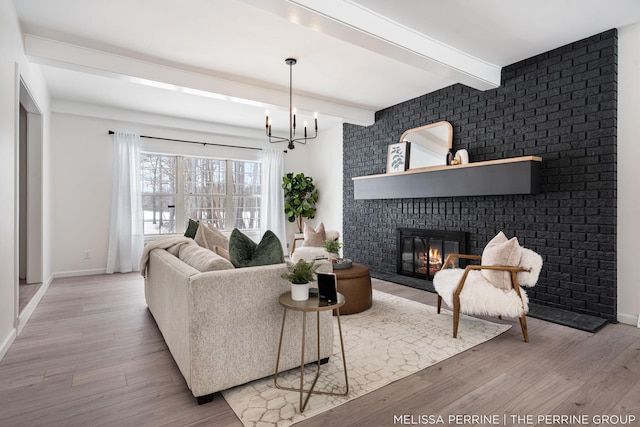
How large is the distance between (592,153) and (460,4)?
184cm

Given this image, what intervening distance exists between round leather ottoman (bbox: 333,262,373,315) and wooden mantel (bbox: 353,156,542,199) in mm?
1616

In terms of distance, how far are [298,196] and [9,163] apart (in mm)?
4713

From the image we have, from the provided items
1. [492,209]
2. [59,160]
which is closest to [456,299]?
[492,209]

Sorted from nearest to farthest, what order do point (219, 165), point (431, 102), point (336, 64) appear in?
point (336, 64)
point (431, 102)
point (219, 165)

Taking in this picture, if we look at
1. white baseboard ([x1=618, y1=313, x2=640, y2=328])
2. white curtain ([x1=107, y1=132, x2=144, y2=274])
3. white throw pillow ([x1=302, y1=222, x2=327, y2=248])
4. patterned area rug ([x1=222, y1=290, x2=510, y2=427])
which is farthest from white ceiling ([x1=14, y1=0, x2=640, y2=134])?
white baseboard ([x1=618, y1=313, x2=640, y2=328])

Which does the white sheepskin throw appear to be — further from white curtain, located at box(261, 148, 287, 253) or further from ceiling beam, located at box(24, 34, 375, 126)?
white curtain, located at box(261, 148, 287, 253)

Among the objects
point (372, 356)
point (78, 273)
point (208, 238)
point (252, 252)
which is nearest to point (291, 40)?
point (208, 238)

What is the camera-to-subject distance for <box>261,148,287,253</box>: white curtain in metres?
6.92

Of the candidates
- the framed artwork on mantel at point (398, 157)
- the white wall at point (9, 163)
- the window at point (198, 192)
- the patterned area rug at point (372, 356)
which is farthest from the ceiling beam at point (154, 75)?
the patterned area rug at point (372, 356)

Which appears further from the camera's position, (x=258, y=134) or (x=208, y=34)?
(x=258, y=134)

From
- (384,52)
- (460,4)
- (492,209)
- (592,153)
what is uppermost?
(460,4)

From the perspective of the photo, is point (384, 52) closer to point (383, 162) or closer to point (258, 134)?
point (383, 162)

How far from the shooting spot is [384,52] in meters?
3.03

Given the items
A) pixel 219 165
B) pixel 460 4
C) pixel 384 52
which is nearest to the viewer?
pixel 460 4
